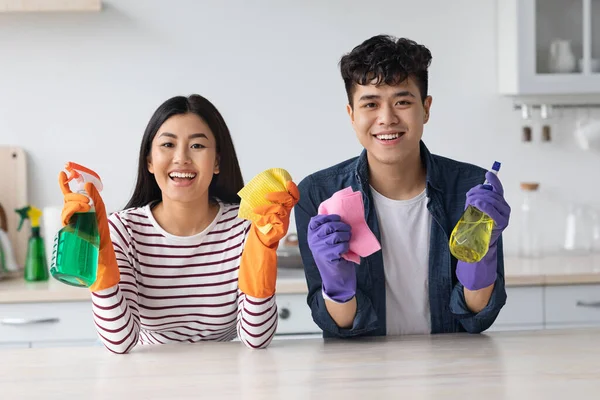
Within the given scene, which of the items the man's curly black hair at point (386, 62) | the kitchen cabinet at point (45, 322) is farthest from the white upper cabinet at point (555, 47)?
the kitchen cabinet at point (45, 322)

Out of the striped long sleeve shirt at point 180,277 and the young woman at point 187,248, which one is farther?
the striped long sleeve shirt at point 180,277

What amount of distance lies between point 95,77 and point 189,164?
4.98 ft

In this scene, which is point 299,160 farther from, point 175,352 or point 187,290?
point 175,352

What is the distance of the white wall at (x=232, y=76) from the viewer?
308 centimetres

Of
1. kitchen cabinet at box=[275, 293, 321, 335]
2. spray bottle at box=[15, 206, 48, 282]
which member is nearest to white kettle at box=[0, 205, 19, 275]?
spray bottle at box=[15, 206, 48, 282]

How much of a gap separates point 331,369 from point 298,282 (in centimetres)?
124

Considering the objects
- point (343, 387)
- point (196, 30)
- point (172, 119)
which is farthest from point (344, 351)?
point (196, 30)

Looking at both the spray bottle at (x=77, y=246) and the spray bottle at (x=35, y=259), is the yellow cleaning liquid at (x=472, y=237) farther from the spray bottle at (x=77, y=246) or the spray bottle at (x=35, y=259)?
the spray bottle at (x=35, y=259)

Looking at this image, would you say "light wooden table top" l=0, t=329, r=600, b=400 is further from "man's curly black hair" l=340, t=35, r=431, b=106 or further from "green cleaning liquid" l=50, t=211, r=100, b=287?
"man's curly black hair" l=340, t=35, r=431, b=106

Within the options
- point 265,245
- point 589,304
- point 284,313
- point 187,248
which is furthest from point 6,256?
point 589,304

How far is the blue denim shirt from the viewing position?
1666mm

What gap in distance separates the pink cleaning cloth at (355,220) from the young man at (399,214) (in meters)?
0.14

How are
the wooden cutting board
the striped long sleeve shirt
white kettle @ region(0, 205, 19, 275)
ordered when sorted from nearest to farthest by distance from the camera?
the striped long sleeve shirt, white kettle @ region(0, 205, 19, 275), the wooden cutting board

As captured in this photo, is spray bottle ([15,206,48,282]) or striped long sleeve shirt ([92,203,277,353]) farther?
spray bottle ([15,206,48,282])
